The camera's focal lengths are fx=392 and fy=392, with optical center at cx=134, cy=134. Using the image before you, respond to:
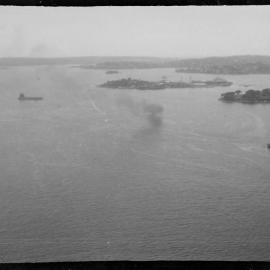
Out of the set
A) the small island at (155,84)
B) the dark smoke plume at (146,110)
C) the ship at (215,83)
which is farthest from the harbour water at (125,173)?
the ship at (215,83)

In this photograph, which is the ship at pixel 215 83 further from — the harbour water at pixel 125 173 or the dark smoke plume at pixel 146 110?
the dark smoke plume at pixel 146 110

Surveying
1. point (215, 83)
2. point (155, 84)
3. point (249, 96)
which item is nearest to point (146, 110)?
point (155, 84)

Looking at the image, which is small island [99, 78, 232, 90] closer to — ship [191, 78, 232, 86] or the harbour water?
ship [191, 78, 232, 86]

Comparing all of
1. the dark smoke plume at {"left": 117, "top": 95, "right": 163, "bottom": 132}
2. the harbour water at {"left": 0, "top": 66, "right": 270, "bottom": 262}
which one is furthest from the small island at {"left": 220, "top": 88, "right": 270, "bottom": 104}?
the dark smoke plume at {"left": 117, "top": 95, "right": 163, "bottom": 132}

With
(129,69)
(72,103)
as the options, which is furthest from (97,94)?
(129,69)

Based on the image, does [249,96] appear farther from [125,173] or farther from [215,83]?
[125,173]
